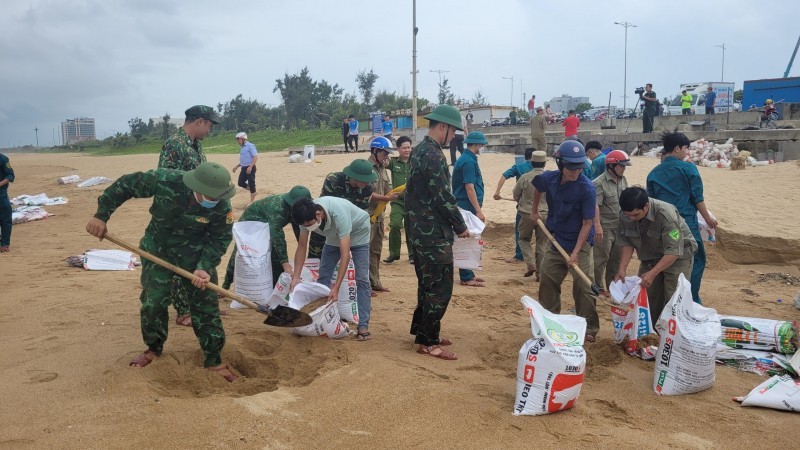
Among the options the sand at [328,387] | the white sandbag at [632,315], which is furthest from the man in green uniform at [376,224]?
the white sandbag at [632,315]

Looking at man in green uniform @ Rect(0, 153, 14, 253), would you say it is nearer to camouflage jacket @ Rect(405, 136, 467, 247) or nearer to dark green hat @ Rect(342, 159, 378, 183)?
dark green hat @ Rect(342, 159, 378, 183)

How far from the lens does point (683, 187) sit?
5609 millimetres

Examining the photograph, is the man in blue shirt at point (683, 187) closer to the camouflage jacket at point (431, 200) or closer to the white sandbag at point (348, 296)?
the camouflage jacket at point (431, 200)

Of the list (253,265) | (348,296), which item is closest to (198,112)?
(253,265)

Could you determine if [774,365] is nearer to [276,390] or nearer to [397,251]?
[276,390]

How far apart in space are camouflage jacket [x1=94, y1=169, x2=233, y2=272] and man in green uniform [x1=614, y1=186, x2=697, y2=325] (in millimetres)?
2987

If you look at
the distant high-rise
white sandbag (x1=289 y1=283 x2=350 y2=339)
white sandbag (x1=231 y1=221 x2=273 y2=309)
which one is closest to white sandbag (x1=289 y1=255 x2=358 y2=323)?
white sandbag (x1=289 y1=283 x2=350 y2=339)

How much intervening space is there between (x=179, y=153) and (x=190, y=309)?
5.35 ft

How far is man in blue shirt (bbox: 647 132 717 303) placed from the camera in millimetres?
5602

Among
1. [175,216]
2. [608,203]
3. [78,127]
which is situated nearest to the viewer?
[175,216]

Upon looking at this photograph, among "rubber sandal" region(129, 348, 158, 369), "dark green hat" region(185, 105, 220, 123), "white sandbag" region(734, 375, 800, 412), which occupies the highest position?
"dark green hat" region(185, 105, 220, 123)

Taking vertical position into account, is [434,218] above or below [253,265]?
above

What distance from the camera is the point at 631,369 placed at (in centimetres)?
466

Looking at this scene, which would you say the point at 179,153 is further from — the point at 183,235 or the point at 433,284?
the point at 433,284
